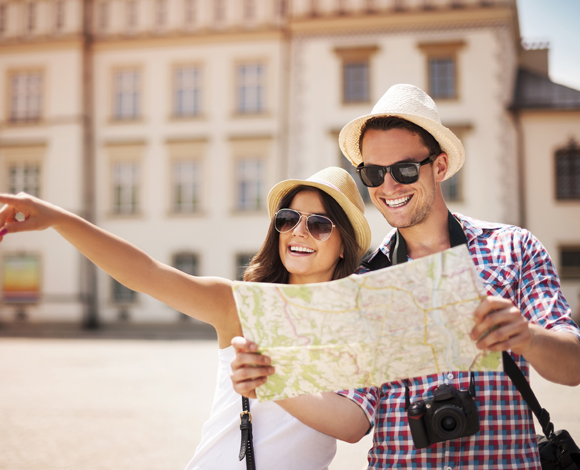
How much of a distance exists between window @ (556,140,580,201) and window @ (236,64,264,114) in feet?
37.1

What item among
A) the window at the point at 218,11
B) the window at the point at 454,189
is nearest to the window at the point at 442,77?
the window at the point at 454,189

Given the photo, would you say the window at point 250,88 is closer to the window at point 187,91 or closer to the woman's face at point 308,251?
the window at point 187,91

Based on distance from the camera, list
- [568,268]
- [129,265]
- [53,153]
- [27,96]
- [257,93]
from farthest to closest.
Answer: [27,96] < [53,153] < [257,93] < [568,268] < [129,265]

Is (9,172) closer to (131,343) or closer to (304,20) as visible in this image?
(131,343)

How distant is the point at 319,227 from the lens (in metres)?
2.42

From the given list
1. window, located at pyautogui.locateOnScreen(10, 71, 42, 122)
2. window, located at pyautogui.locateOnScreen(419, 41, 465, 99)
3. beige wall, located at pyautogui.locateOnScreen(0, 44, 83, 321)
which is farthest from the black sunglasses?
window, located at pyautogui.locateOnScreen(10, 71, 42, 122)

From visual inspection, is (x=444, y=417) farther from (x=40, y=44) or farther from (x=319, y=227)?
(x=40, y=44)

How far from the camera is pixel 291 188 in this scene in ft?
8.59

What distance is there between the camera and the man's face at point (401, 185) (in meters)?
2.22

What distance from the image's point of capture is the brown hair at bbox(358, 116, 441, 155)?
229 cm

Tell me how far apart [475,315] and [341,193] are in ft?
3.72

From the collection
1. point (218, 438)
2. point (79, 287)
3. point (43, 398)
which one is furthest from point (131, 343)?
point (218, 438)

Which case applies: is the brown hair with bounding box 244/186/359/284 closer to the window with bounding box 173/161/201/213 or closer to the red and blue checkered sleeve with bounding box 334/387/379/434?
the red and blue checkered sleeve with bounding box 334/387/379/434

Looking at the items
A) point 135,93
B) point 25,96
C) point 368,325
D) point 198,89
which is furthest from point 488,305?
point 25,96
